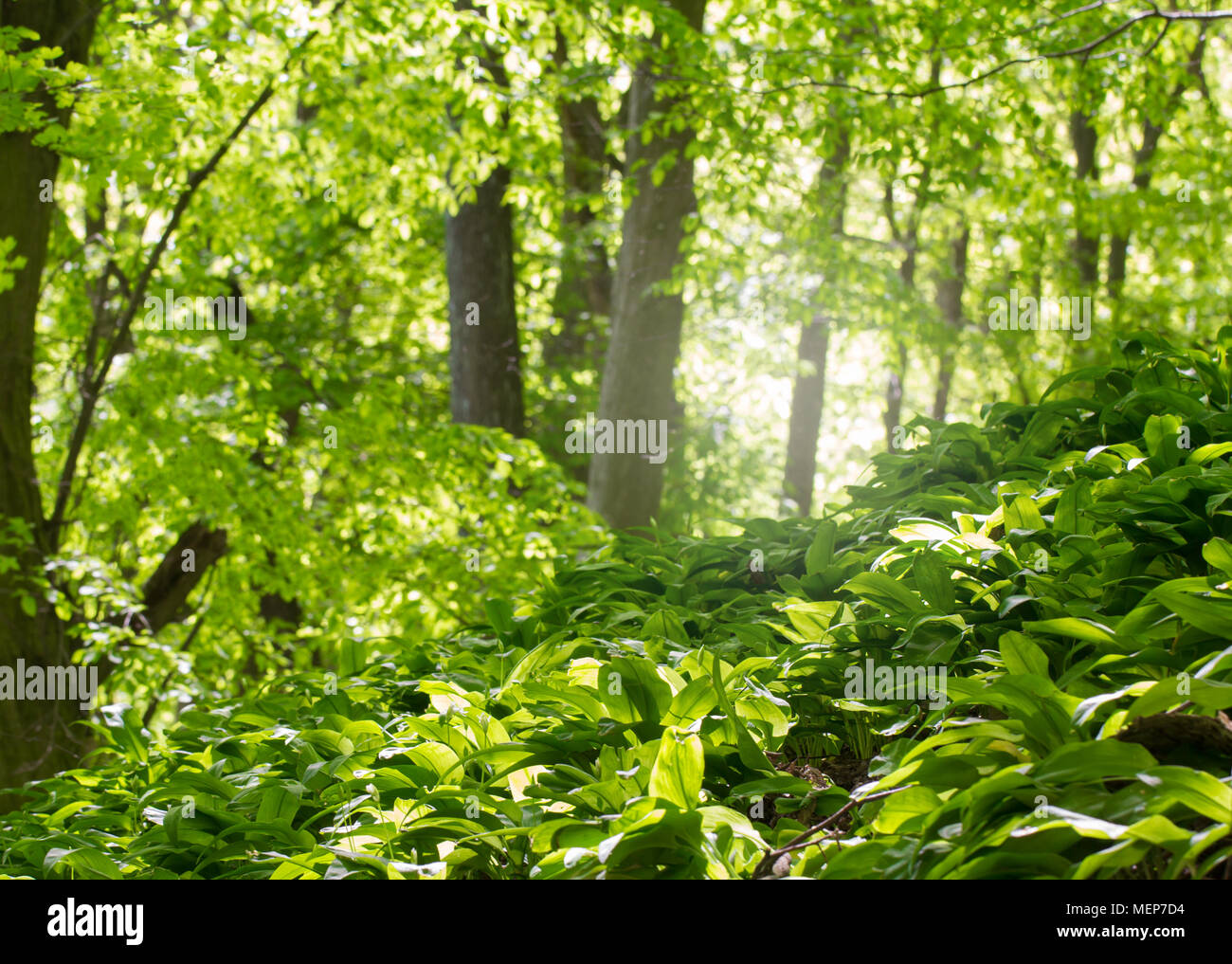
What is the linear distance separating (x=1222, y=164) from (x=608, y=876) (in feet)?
37.6

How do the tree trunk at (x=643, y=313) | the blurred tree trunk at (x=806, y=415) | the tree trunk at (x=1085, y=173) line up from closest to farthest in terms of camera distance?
the tree trunk at (x=643, y=313) < the blurred tree trunk at (x=806, y=415) < the tree trunk at (x=1085, y=173)

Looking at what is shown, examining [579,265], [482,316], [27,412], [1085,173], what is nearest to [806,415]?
[579,265]

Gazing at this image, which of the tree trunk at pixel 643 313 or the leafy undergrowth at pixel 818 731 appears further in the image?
the tree trunk at pixel 643 313

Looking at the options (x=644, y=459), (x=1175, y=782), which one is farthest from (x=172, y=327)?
(x=1175, y=782)

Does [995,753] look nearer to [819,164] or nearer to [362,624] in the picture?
[362,624]

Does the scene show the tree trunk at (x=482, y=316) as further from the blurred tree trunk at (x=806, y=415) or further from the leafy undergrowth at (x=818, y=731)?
the blurred tree trunk at (x=806, y=415)

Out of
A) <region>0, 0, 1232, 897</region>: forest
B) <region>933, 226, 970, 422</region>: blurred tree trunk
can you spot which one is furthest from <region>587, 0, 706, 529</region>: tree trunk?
<region>933, 226, 970, 422</region>: blurred tree trunk

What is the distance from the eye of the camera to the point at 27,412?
582 cm

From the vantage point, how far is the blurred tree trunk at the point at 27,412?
214 inches

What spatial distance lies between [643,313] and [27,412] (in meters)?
4.42

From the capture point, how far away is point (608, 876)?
1.27 metres

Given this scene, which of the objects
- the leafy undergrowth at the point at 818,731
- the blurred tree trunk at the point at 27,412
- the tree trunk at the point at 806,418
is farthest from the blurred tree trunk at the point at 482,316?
the tree trunk at the point at 806,418

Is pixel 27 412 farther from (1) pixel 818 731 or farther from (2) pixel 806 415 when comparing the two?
(2) pixel 806 415

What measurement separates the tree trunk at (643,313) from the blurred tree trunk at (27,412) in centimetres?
396
